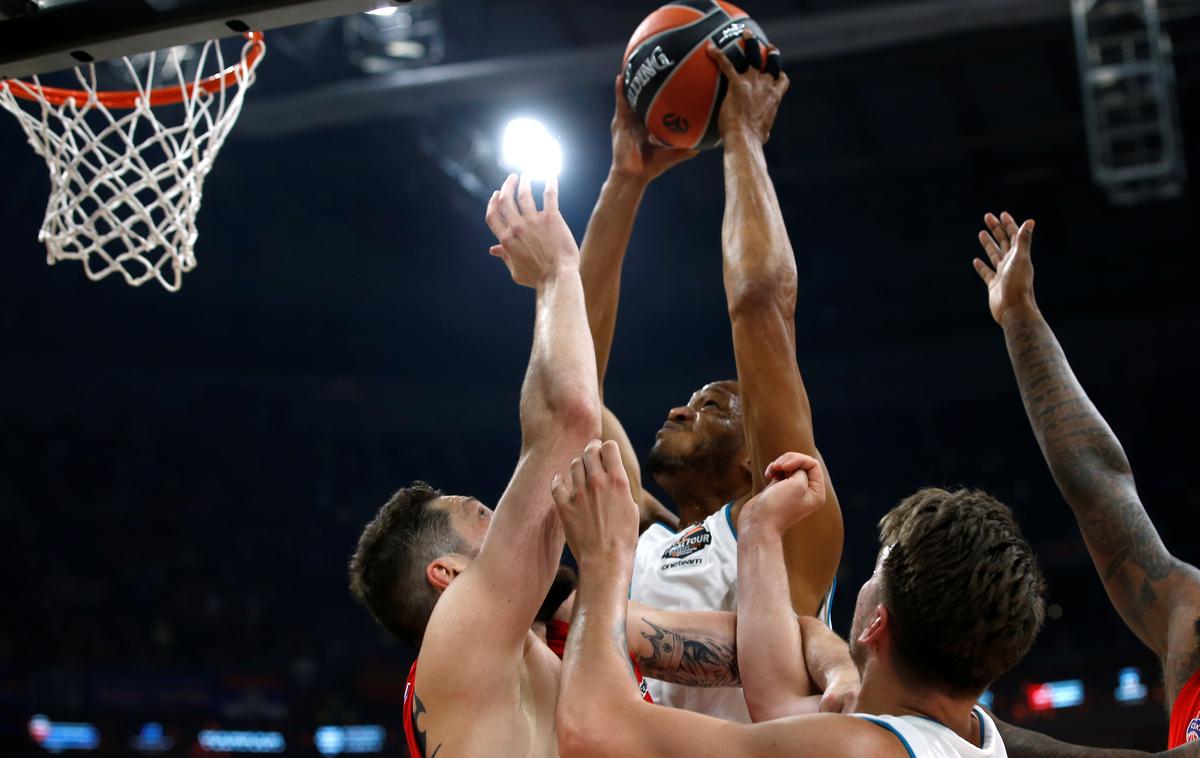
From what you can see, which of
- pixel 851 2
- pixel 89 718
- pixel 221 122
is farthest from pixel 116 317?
pixel 221 122

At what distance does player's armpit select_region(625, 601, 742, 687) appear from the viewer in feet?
8.63

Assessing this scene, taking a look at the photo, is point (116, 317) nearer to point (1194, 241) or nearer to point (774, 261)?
point (1194, 241)

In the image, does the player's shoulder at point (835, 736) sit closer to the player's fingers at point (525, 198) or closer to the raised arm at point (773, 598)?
the raised arm at point (773, 598)

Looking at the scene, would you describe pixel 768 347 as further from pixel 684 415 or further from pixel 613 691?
pixel 613 691

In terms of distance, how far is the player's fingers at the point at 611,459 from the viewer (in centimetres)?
207

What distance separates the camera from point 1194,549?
44.9 feet

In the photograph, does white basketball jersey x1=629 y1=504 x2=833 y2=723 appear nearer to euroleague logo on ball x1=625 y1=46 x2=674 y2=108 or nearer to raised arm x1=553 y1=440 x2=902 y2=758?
raised arm x1=553 y1=440 x2=902 y2=758

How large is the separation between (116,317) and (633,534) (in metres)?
15.3

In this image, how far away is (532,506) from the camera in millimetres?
2268

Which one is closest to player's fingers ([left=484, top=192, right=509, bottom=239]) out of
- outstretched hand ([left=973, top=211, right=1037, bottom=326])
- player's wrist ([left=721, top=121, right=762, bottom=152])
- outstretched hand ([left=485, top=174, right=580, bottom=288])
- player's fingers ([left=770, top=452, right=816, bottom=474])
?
outstretched hand ([left=485, top=174, right=580, bottom=288])

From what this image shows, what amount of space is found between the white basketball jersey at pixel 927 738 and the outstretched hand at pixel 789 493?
1.68ft

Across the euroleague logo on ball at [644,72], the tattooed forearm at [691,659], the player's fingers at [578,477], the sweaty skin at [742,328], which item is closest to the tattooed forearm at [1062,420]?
the sweaty skin at [742,328]

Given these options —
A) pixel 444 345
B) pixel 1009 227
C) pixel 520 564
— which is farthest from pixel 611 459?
pixel 444 345

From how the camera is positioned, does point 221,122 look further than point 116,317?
No
